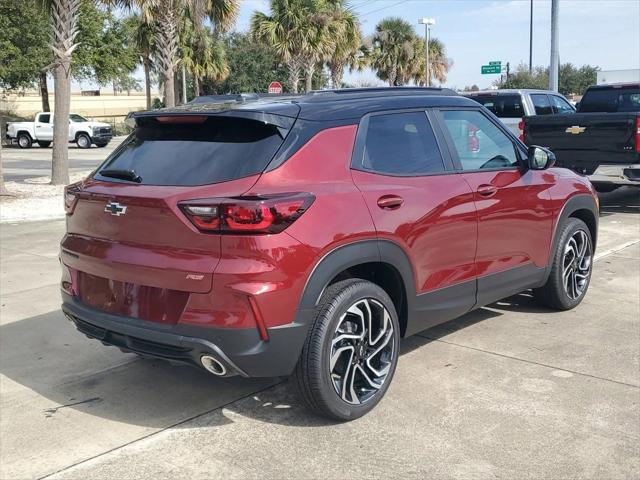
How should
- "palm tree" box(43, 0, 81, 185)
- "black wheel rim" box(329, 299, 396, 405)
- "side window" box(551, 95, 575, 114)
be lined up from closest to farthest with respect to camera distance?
1. "black wheel rim" box(329, 299, 396, 405)
2. "palm tree" box(43, 0, 81, 185)
3. "side window" box(551, 95, 575, 114)

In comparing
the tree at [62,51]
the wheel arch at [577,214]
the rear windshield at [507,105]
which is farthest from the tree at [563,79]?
the wheel arch at [577,214]

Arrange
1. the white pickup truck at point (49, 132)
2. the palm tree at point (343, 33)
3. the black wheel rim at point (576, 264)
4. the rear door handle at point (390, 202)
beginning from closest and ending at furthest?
the rear door handle at point (390, 202), the black wheel rim at point (576, 264), the palm tree at point (343, 33), the white pickup truck at point (49, 132)

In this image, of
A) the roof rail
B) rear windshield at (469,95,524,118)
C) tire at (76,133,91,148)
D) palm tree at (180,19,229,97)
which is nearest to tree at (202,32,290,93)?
palm tree at (180,19,229,97)

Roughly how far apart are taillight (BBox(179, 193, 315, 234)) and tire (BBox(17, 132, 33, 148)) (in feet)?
114

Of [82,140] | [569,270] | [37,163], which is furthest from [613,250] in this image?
[82,140]

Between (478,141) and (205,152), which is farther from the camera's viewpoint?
(478,141)

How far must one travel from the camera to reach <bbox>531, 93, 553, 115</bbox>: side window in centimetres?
1435

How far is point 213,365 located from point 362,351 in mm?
886

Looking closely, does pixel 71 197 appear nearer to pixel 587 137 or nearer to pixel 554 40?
pixel 587 137

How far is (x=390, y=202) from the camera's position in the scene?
3807 millimetres

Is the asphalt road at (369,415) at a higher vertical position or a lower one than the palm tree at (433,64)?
lower

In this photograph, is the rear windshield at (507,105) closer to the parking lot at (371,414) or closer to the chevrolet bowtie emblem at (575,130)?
the chevrolet bowtie emblem at (575,130)

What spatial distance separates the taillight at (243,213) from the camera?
10.5 ft

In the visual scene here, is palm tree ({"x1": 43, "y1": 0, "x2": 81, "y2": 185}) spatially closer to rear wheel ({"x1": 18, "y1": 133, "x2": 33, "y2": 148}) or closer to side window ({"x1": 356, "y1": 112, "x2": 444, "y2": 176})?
side window ({"x1": 356, "y1": 112, "x2": 444, "y2": 176})
